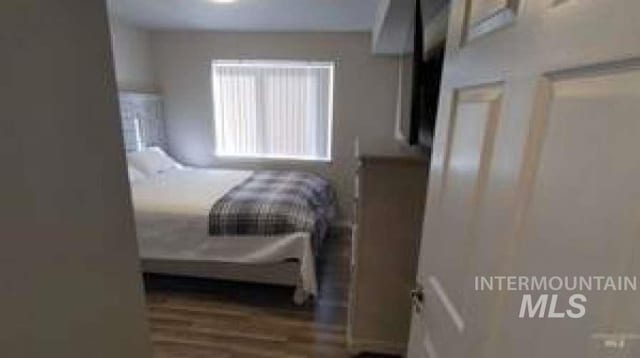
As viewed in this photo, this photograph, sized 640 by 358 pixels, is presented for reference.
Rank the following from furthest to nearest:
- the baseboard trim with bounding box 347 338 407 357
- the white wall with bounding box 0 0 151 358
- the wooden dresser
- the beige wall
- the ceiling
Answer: the beige wall < the ceiling < the baseboard trim with bounding box 347 338 407 357 < the wooden dresser < the white wall with bounding box 0 0 151 358

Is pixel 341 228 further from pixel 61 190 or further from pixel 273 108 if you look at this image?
pixel 61 190

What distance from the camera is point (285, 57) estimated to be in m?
4.38

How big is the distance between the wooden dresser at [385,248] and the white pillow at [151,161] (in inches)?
107

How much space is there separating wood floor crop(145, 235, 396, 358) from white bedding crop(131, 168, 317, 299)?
0.22m

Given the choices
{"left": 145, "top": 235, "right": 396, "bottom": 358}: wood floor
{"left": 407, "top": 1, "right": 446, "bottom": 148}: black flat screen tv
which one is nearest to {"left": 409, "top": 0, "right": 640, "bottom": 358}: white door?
{"left": 407, "top": 1, "right": 446, "bottom": 148}: black flat screen tv

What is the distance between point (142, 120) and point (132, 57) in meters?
0.69

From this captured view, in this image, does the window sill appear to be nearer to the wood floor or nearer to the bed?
the bed

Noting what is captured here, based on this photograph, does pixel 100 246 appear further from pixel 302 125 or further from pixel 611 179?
pixel 302 125

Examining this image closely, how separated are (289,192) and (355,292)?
1.36 meters

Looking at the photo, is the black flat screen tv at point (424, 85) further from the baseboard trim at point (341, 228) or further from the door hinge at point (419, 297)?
the baseboard trim at point (341, 228)

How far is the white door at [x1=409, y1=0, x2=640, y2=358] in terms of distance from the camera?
463mm

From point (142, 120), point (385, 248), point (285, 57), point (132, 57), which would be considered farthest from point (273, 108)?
point (385, 248)

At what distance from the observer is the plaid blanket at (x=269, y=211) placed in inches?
112

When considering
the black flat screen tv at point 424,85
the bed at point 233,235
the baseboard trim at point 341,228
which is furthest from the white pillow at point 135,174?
the black flat screen tv at point 424,85
